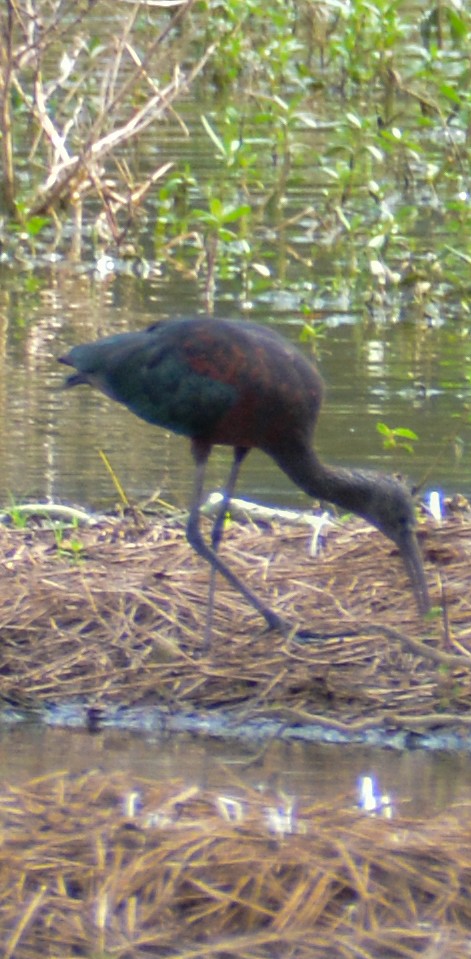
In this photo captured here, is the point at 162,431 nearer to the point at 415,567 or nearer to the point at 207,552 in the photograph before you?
the point at 207,552

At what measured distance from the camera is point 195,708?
4711 mm

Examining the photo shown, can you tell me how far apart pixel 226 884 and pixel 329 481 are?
232 centimetres

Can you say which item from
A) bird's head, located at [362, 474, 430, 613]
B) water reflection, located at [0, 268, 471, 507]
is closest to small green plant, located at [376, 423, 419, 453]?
water reflection, located at [0, 268, 471, 507]

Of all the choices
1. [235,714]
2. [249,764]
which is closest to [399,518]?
[235,714]

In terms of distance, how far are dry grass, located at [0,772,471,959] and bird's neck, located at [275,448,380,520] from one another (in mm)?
1828

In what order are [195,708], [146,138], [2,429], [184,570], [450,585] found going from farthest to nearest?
[146,138]
[2,429]
[184,570]
[450,585]
[195,708]

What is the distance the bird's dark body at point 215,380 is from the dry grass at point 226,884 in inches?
74.3

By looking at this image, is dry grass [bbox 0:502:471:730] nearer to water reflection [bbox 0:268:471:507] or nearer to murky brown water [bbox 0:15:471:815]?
murky brown water [bbox 0:15:471:815]

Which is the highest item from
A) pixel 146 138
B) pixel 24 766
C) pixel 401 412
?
pixel 146 138

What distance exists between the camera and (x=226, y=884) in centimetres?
314

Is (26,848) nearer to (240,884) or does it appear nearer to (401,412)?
(240,884)

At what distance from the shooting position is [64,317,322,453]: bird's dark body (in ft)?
16.9

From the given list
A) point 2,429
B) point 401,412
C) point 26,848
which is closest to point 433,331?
point 401,412

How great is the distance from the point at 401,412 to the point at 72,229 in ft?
14.0
